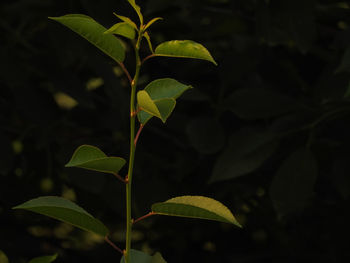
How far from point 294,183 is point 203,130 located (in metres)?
0.21

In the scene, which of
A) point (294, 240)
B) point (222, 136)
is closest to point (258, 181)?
point (222, 136)

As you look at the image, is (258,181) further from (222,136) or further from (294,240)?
(294,240)

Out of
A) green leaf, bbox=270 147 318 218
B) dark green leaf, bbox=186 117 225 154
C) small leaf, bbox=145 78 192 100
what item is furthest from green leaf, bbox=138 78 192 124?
dark green leaf, bbox=186 117 225 154

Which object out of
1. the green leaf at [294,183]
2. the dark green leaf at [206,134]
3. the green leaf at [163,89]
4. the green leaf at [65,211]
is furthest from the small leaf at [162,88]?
the dark green leaf at [206,134]

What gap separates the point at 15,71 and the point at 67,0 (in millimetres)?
152

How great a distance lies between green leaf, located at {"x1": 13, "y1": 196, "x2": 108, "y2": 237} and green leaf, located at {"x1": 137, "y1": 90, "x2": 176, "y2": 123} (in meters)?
0.09

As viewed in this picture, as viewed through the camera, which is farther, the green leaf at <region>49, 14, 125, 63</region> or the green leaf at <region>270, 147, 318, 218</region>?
the green leaf at <region>270, 147, 318, 218</region>

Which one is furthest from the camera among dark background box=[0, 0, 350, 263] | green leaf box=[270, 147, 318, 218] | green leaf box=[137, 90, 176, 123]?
dark background box=[0, 0, 350, 263]

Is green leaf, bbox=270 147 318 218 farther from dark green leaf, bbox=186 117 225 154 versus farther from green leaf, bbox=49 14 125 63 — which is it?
green leaf, bbox=49 14 125 63

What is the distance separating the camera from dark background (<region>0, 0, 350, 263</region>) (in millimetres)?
1223

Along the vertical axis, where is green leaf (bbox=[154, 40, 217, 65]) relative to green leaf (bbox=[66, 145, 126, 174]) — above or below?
above

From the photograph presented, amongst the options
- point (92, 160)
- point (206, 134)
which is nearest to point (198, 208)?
point (92, 160)

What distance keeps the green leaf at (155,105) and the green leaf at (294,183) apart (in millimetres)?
582

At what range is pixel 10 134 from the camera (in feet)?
4.77
